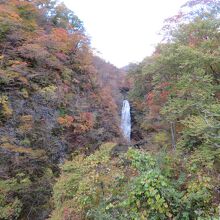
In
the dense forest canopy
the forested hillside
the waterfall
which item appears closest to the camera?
the dense forest canopy

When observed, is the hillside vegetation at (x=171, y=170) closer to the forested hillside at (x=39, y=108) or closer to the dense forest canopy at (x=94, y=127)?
the dense forest canopy at (x=94, y=127)

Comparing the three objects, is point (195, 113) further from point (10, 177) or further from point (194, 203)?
point (10, 177)

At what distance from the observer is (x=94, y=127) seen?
13.9 m

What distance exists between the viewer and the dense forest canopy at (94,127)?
4664 millimetres

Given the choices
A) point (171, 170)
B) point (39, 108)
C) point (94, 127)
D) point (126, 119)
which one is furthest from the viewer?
point (126, 119)

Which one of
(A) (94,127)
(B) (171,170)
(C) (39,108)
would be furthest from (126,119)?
(B) (171,170)

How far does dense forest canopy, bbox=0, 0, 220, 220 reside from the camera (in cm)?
466

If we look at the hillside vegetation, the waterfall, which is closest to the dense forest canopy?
the hillside vegetation

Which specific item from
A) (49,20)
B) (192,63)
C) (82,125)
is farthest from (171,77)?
(49,20)

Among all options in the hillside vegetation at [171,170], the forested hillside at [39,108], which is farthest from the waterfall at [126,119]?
the hillside vegetation at [171,170]

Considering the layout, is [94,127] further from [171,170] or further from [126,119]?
[171,170]

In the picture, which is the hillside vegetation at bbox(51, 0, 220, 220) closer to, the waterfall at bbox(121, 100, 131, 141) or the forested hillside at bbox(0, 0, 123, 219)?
the forested hillside at bbox(0, 0, 123, 219)

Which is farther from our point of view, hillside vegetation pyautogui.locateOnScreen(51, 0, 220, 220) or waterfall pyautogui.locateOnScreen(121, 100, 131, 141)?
waterfall pyautogui.locateOnScreen(121, 100, 131, 141)

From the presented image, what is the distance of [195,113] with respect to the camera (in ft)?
25.8
